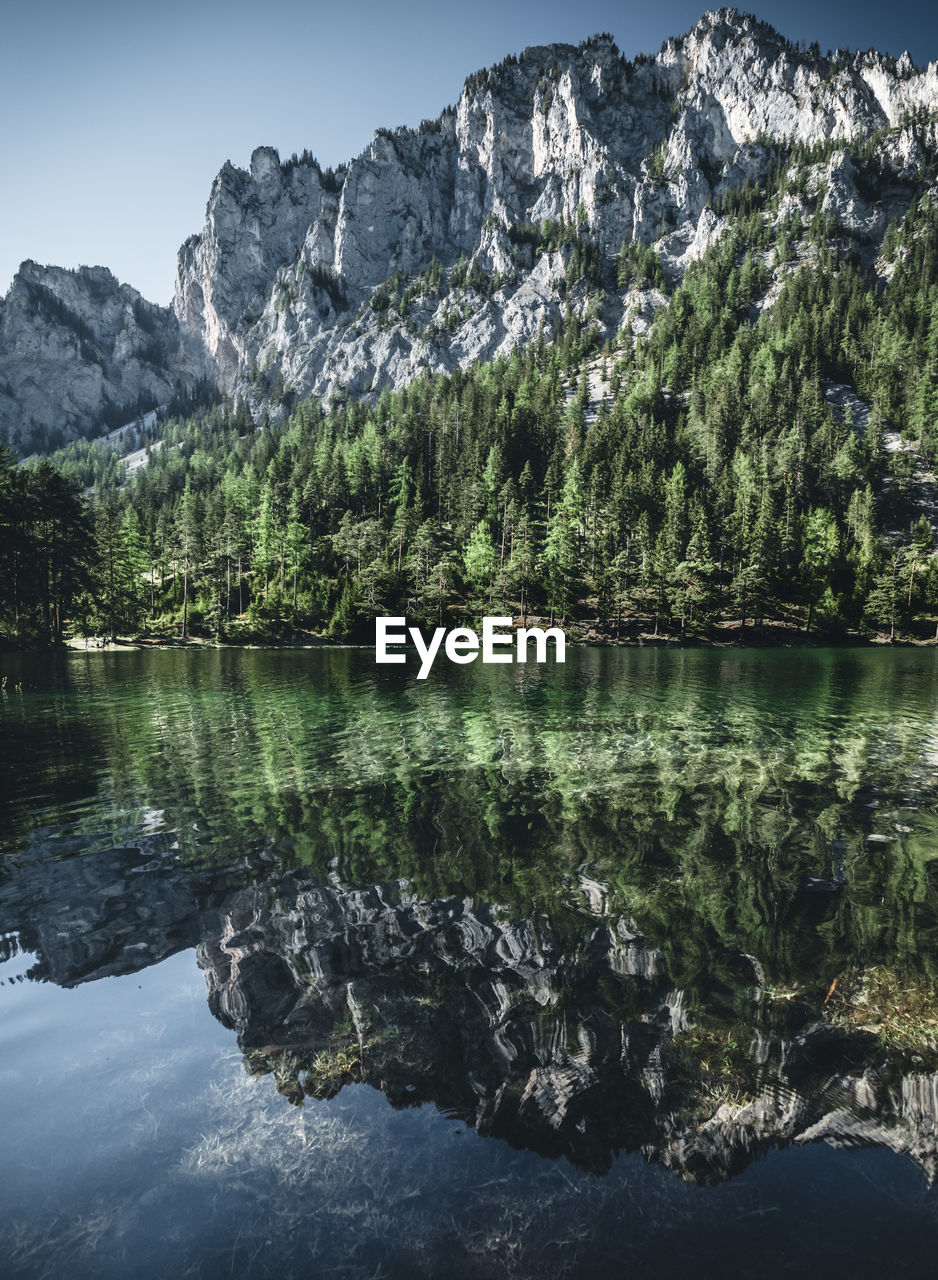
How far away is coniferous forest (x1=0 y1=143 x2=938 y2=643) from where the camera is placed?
9638 cm

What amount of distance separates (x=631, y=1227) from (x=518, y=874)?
Answer: 24.0 feet

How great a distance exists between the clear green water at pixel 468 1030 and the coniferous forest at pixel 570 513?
2983 inches

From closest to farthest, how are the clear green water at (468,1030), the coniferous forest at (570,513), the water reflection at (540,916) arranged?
the clear green water at (468,1030) < the water reflection at (540,916) < the coniferous forest at (570,513)

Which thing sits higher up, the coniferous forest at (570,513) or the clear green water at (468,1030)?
the coniferous forest at (570,513)

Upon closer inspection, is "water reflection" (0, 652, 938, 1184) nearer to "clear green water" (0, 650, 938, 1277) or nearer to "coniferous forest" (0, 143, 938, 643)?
"clear green water" (0, 650, 938, 1277)

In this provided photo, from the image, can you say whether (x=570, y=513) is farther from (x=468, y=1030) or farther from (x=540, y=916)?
(x=468, y=1030)

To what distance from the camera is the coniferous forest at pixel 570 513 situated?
316 feet

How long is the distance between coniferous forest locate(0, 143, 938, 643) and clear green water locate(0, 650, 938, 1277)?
75.8 meters

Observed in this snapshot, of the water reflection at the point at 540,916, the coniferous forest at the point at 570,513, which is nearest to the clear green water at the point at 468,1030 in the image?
the water reflection at the point at 540,916

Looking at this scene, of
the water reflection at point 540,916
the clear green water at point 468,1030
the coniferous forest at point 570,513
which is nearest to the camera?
the clear green water at point 468,1030

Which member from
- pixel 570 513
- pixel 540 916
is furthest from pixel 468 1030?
pixel 570 513

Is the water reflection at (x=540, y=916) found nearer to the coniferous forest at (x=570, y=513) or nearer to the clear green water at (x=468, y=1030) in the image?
the clear green water at (x=468, y=1030)

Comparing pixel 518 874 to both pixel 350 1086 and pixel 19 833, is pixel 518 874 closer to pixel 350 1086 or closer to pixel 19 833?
pixel 350 1086

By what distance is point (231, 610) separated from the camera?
342 feet
